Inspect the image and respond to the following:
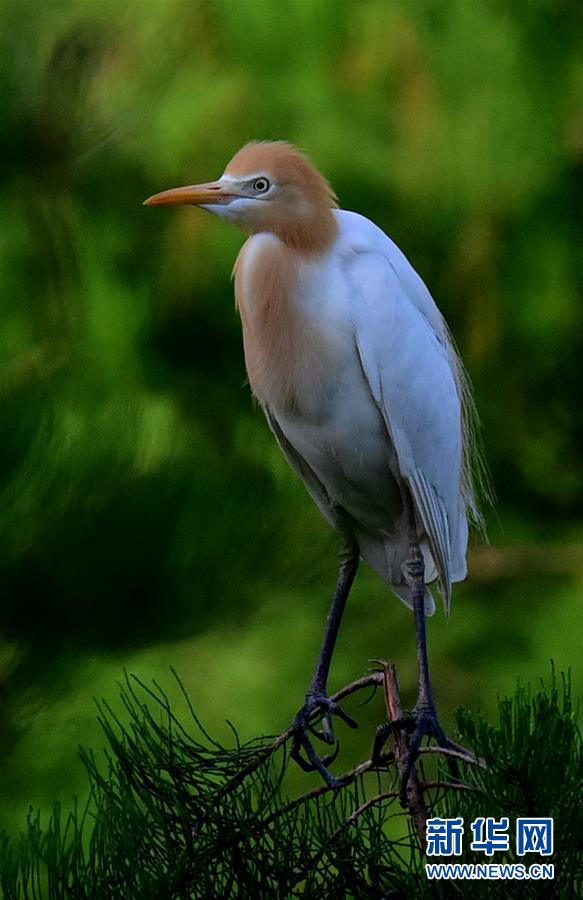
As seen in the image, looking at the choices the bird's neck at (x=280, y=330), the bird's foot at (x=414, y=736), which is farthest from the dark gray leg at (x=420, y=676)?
the bird's neck at (x=280, y=330)

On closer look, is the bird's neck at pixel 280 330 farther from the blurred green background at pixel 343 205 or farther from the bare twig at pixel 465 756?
the bare twig at pixel 465 756

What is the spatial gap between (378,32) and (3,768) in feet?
3.57

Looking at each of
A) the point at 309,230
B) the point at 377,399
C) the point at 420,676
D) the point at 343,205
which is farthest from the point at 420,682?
the point at 343,205

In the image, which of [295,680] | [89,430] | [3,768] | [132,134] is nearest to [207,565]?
[89,430]

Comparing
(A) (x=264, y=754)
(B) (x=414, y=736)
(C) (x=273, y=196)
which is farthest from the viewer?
(C) (x=273, y=196)

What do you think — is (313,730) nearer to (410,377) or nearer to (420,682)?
(420,682)

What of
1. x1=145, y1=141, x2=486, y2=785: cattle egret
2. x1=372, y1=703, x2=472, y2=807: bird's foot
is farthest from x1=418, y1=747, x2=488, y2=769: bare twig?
x1=145, y1=141, x2=486, y2=785: cattle egret

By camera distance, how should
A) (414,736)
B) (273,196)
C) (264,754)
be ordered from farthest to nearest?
(273,196) → (414,736) → (264,754)

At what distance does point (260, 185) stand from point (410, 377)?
0.21 m

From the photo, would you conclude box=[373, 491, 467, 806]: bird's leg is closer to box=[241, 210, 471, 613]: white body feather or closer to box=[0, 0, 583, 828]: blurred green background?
box=[241, 210, 471, 613]: white body feather

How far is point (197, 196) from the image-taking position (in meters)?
1.18

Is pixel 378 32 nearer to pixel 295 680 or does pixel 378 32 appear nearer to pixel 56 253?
pixel 56 253

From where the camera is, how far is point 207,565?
113 cm

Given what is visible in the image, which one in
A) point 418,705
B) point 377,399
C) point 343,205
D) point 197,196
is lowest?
point 418,705
